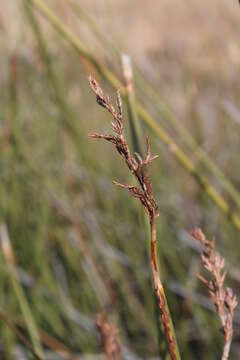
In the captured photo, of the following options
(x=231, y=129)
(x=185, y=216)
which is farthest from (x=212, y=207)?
(x=231, y=129)

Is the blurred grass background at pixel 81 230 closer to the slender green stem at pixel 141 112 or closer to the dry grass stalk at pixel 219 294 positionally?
the slender green stem at pixel 141 112

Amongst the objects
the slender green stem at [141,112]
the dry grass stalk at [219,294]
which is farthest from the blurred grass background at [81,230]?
the dry grass stalk at [219,294]

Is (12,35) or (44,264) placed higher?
(12,35)

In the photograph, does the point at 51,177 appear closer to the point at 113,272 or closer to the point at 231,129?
the point at 113,272

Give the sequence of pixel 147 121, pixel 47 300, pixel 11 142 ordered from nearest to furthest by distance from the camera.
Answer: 1. pixel 147 121
2. pixel 11 142
3. pixel 47 300

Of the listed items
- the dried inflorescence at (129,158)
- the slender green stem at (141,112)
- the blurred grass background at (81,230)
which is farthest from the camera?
the blurred grass background at (81,230)

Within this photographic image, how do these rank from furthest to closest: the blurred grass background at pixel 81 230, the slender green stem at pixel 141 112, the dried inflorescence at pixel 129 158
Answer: the blurred grass background at pixel 81 230 < the slender green stem at pixel 141 112 < the dried inflorescence at pixel 129 158

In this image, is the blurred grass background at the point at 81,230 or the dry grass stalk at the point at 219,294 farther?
the blurred grass background at the point at 81,230

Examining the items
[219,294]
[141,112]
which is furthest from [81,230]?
[219,294]

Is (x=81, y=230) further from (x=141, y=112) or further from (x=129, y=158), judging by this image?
(x=129, y=158)

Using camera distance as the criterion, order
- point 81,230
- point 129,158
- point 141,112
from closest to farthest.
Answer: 1. point 129,158
2. point 141,112
3. point 81,230

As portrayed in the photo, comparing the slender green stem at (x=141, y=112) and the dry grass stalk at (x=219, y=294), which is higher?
the slender green stem at (x=141, y=112)
